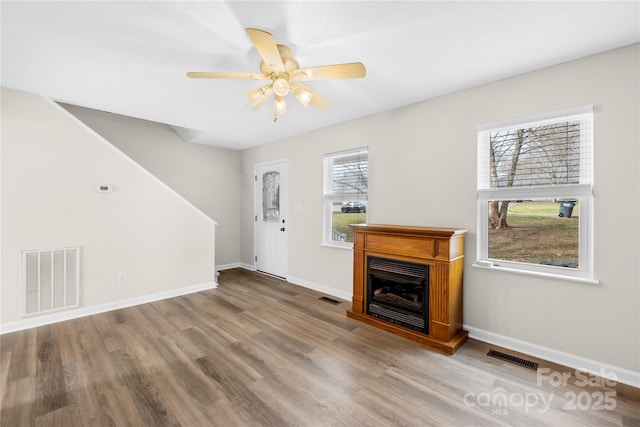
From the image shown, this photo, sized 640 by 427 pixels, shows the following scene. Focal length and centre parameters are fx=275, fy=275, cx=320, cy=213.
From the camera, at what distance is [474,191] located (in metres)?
2.78

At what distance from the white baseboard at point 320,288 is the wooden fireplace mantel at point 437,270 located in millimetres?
872

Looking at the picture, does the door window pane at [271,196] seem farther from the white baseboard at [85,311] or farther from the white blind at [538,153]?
the white blind at [538,153]

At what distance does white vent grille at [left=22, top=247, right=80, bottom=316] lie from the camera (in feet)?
9.71

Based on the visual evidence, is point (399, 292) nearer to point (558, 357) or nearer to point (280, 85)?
point (558, 357)

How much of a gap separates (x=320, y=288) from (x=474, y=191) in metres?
2.57

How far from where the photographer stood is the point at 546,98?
2400 millimetres

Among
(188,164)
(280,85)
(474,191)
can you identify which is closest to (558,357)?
(474,191)

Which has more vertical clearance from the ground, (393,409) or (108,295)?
(108,295)

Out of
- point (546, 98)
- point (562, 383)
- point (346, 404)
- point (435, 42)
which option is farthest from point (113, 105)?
point (562, 383)

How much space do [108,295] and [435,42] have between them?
4449 mm

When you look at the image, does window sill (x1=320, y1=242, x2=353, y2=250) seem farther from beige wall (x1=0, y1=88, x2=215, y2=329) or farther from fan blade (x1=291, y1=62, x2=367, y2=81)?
fan blade (x1=291, y1=62, x2=367, y2=81)

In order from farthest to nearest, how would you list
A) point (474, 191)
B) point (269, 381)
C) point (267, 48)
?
1. point (474, 191)
2. point (269, 381)
3. point (267, 48)

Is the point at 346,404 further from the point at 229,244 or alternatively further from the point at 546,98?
the point at 229,244

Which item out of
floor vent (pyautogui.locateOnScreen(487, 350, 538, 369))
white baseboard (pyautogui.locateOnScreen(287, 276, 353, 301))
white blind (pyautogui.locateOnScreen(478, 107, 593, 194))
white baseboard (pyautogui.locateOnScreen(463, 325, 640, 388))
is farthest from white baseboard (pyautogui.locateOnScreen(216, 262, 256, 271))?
white blind (pyautogui.locateOnScreen(478, 107, 593, 194))
